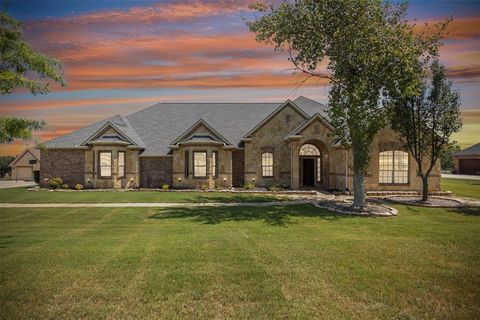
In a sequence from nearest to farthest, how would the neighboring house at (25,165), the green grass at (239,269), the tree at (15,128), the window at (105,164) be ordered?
the green grass at (239,269)
the tree at (15,128)
the window at (105,164)
the neighboring house at (25,165)

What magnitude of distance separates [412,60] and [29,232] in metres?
19.9

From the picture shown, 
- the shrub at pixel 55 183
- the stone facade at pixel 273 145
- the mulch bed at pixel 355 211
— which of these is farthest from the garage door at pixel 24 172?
the mulch bed at pixel 355 211

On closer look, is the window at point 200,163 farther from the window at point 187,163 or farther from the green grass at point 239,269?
the green grass at point 239,269

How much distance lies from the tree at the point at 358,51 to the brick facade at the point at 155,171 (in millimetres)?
15783

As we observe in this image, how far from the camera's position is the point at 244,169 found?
29344 millimetres

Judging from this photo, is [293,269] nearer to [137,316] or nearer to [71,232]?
[137,316]

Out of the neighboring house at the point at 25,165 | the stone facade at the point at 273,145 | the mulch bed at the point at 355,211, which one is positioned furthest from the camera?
the neighboring house at the point at 25,165

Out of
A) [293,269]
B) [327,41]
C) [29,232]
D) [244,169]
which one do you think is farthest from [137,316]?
[244,169]

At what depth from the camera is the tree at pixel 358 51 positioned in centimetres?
1684

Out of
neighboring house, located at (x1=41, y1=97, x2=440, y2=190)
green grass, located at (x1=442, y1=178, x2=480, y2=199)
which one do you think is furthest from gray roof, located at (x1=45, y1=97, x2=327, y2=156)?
green grass, located at (x1=442, y1=178, x2=480, y2=199)

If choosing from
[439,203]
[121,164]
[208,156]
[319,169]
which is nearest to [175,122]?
[121,164]

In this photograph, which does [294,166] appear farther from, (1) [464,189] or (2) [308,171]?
(1) [464,189]

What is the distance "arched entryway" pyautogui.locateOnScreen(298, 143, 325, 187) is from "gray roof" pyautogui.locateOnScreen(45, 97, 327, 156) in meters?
4.82

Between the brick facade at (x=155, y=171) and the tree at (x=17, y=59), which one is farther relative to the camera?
the brick facade at (x=155, y=171)
